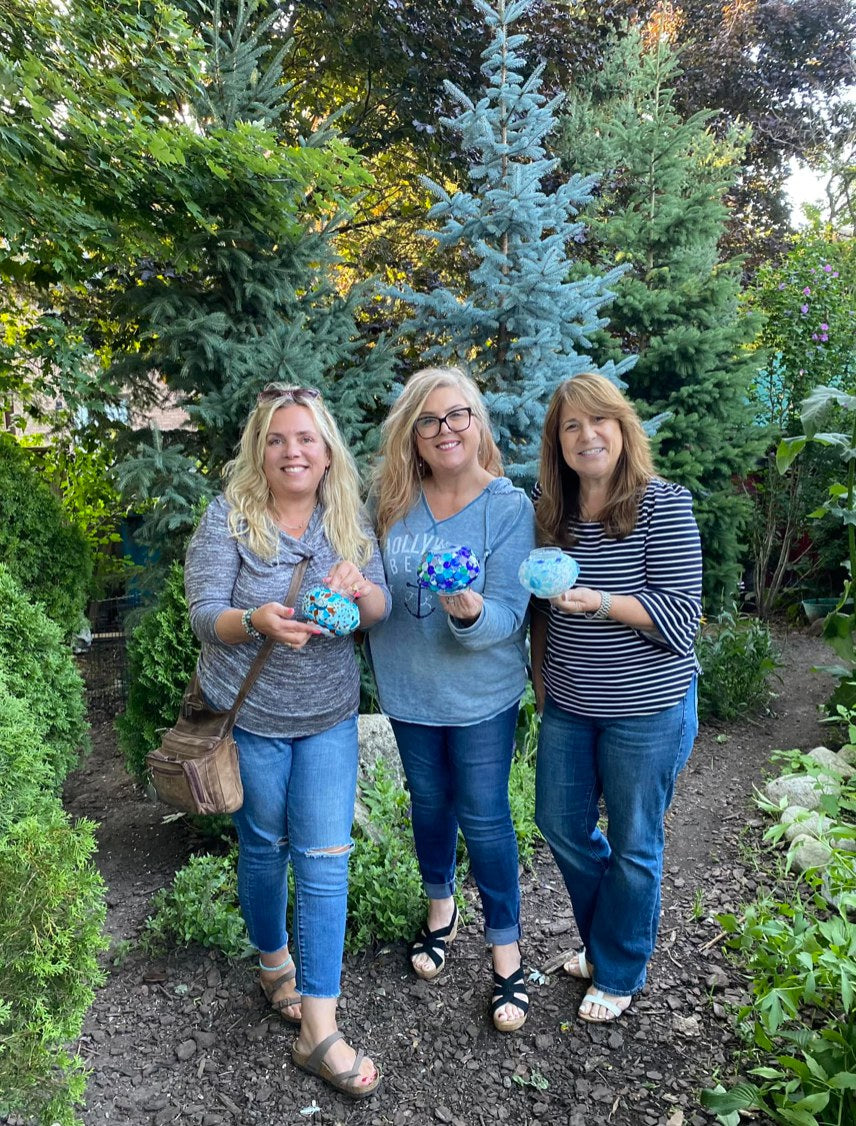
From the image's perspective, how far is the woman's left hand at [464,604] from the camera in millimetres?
1928

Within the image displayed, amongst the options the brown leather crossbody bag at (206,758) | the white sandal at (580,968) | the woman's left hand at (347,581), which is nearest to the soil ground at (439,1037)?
the white sandal at (580,968)

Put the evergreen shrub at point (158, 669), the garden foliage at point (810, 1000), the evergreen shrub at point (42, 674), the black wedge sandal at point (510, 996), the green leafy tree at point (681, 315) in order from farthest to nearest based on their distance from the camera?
1. the green leafy tree at point (681, 315)
2. the evergreen shrub at point (158, 669)
3. the evergreen shrub at point (42, 674)
4. the black wedge sandal at point (510, 996)
5. the garden foliage at point (810, 1000)

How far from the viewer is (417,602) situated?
2.17 meters

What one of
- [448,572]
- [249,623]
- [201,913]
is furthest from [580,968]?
[249,623]

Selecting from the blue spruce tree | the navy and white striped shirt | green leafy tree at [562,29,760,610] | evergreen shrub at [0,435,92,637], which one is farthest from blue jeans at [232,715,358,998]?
green leafy tree at [562,29,760,610]

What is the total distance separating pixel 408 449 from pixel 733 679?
353 centimetres

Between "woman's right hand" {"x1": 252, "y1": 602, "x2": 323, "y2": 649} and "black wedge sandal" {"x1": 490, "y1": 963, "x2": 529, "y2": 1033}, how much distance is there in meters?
1.38

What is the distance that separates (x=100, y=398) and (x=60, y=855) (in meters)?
3.71

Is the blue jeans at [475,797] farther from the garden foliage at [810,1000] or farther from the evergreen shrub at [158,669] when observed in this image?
the evergreen shrub at [158,669]

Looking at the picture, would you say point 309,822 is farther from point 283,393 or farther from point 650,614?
point 283,393

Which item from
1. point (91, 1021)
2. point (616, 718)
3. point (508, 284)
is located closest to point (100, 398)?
point (508, 284)

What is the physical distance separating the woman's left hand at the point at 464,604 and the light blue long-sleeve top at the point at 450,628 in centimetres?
13

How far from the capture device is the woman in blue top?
2123mm

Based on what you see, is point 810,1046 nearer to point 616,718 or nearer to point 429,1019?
point 616,718
